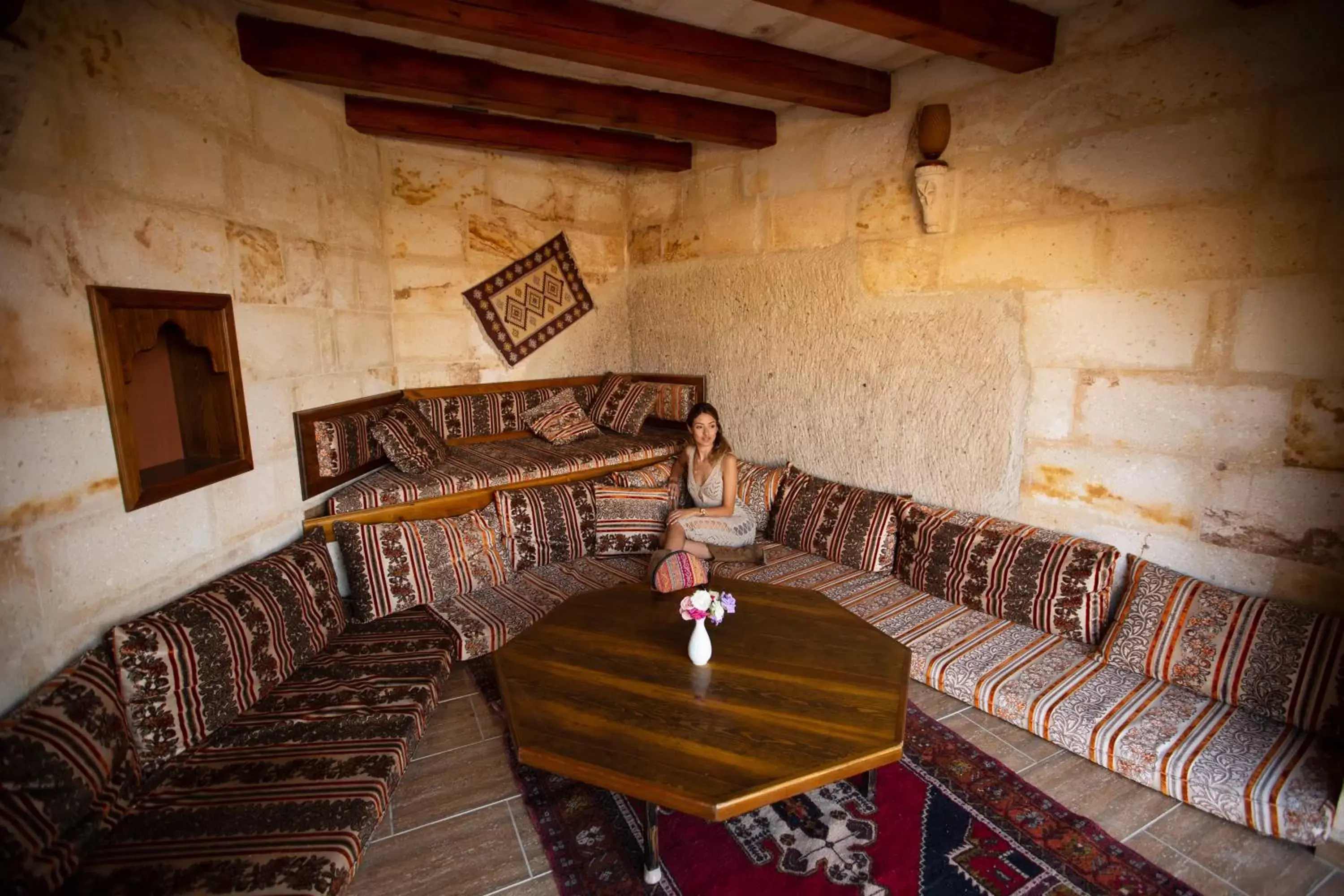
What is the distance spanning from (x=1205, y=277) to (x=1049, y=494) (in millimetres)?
982

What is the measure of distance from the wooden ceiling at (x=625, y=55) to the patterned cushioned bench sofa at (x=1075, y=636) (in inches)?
77.5

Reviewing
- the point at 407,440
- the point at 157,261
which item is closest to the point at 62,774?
the point at 157,261

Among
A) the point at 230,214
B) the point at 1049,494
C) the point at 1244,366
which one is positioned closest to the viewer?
the point at 1244,366

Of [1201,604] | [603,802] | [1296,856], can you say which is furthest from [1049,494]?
[603,802]

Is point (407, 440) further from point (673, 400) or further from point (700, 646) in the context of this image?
point (700, 646)

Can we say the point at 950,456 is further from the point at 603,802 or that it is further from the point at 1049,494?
the point at 603,802

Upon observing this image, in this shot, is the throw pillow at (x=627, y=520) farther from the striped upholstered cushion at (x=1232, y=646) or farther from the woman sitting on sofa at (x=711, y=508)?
the striped upholstered cushion at (x=1232, y=646)

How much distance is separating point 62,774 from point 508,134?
350 centimetres

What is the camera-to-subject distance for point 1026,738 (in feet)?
7.41

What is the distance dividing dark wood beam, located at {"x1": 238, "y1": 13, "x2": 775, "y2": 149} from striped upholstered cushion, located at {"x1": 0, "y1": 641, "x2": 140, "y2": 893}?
2.27 m

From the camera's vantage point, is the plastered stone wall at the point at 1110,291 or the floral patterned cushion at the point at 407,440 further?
the floral patterned cushion at the point at 407,440

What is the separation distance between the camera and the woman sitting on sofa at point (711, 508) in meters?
3.38

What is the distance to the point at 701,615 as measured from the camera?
2.08 metres

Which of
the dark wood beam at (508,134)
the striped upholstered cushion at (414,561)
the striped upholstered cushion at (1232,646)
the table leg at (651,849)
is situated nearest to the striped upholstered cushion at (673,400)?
the dark wood beam at (508,134)
